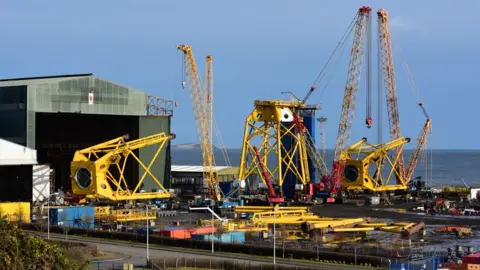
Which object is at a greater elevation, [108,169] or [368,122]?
[368,122]

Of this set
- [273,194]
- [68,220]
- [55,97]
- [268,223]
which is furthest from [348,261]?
[273,194]

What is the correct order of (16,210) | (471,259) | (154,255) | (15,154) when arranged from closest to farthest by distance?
(471,259) < (154,255) < (16,210) < (15,154)

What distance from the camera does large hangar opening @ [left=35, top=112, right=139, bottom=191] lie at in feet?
365

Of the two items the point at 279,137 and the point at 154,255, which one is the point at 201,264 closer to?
the point at 154,255

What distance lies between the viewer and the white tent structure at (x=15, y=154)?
9181 cm

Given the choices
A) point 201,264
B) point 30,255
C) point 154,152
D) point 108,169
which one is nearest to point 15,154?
point 108,169

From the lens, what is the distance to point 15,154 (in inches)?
3656

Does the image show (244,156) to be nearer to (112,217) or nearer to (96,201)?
(96,201)

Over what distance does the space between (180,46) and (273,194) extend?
2378 cm

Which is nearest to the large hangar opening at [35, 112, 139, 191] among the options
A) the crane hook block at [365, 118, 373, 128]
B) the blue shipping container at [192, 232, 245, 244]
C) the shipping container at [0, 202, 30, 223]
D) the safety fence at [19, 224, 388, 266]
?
the shipping container at [0, 202, 30, 223]

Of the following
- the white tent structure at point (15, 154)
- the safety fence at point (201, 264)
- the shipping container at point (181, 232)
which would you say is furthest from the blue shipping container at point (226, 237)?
the white tent structure at point (15, 154)

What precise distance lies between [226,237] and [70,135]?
160 ft

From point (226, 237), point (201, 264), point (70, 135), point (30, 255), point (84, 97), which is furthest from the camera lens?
point (70, 135)

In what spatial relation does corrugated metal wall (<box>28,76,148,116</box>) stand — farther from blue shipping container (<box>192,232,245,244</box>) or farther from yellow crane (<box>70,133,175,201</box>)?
blue shipping container (<box>192,232,245,244</box>)
